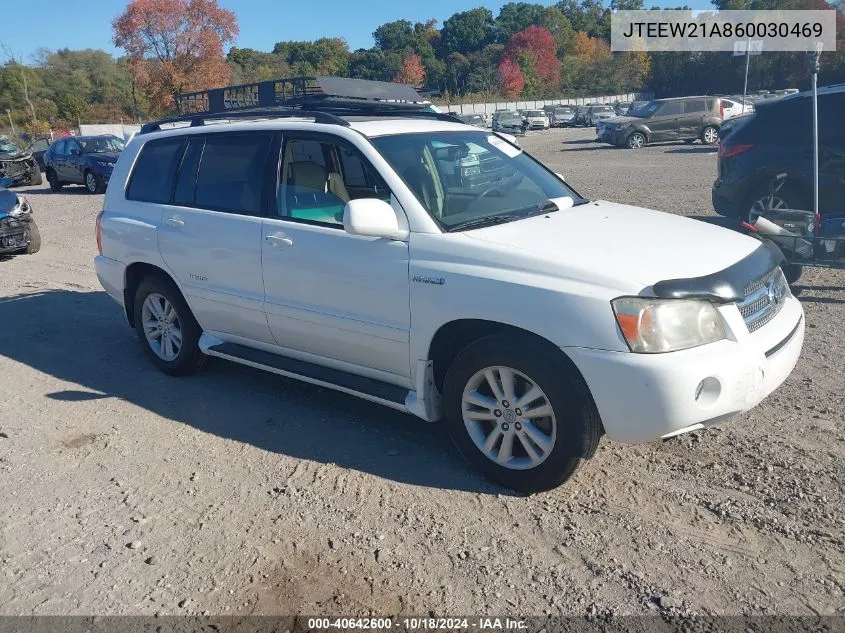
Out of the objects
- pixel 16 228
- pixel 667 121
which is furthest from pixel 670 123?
pixel 16 228

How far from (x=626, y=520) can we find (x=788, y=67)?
229 feet

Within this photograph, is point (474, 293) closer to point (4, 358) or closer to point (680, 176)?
point (4, 358)

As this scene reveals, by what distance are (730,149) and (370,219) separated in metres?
6.89

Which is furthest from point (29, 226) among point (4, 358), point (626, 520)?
point (626, 520)

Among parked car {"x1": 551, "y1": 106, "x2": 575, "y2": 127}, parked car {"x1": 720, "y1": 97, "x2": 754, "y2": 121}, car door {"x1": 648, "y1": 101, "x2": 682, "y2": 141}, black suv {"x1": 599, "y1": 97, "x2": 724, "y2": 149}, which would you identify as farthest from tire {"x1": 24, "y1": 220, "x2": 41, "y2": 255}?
parked car {"x1": 551, "y1": 106, "x2": 575, "y2": 127}

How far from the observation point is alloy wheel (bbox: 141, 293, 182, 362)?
224 inches

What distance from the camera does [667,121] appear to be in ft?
91.4

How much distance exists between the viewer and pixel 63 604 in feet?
10.3

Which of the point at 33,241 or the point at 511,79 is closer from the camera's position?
the point at 33,241

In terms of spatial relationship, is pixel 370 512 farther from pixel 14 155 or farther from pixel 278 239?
pixel 14 155

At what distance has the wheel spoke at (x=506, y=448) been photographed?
12.5 ft

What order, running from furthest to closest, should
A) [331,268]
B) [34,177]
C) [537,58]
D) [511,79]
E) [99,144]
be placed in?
[537,58]
[511,79]
[34,177]
[99,144]
[331,268]

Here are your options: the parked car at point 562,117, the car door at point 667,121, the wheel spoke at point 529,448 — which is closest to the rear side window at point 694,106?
the car door at point 667,121

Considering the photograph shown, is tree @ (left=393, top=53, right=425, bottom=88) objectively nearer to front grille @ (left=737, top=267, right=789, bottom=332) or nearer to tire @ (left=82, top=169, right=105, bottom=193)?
tire @ (left=82, top=169, right=105, bottom=193)
